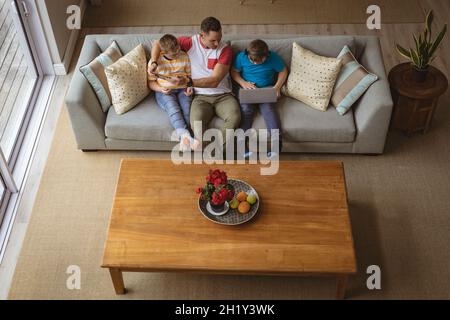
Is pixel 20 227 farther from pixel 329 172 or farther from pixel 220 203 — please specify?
pixel 329 172

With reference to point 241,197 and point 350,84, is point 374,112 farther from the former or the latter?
point 241,197

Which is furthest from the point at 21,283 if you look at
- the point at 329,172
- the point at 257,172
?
the point at 329,172

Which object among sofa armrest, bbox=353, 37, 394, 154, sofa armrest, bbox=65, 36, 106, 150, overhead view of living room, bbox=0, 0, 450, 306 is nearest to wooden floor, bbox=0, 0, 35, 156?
overhead view of living room, bbox=0, 0, 450, 306

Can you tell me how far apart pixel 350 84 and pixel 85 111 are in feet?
5.97

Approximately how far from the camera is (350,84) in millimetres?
4168

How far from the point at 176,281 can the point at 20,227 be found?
113 centimetres

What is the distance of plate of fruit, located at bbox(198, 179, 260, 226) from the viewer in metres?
3.45

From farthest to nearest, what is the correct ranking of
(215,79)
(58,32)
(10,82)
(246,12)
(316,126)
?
(246,12)
(58,32)
(10,82)
(215,79)
(316,126)

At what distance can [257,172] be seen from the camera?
12.2 feet

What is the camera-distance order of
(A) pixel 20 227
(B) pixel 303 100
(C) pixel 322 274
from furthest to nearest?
(B) pixel 303 100
(A) pixel 20 227
(C) pixel 322 274

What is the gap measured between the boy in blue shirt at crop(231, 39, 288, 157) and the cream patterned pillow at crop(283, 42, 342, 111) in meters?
0.11

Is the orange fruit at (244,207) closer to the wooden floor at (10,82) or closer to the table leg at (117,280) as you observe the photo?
the table leg at (117,280)

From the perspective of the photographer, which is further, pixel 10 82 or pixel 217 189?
pixel 10 82

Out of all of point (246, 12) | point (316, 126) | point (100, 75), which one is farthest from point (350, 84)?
point (246, 12)
